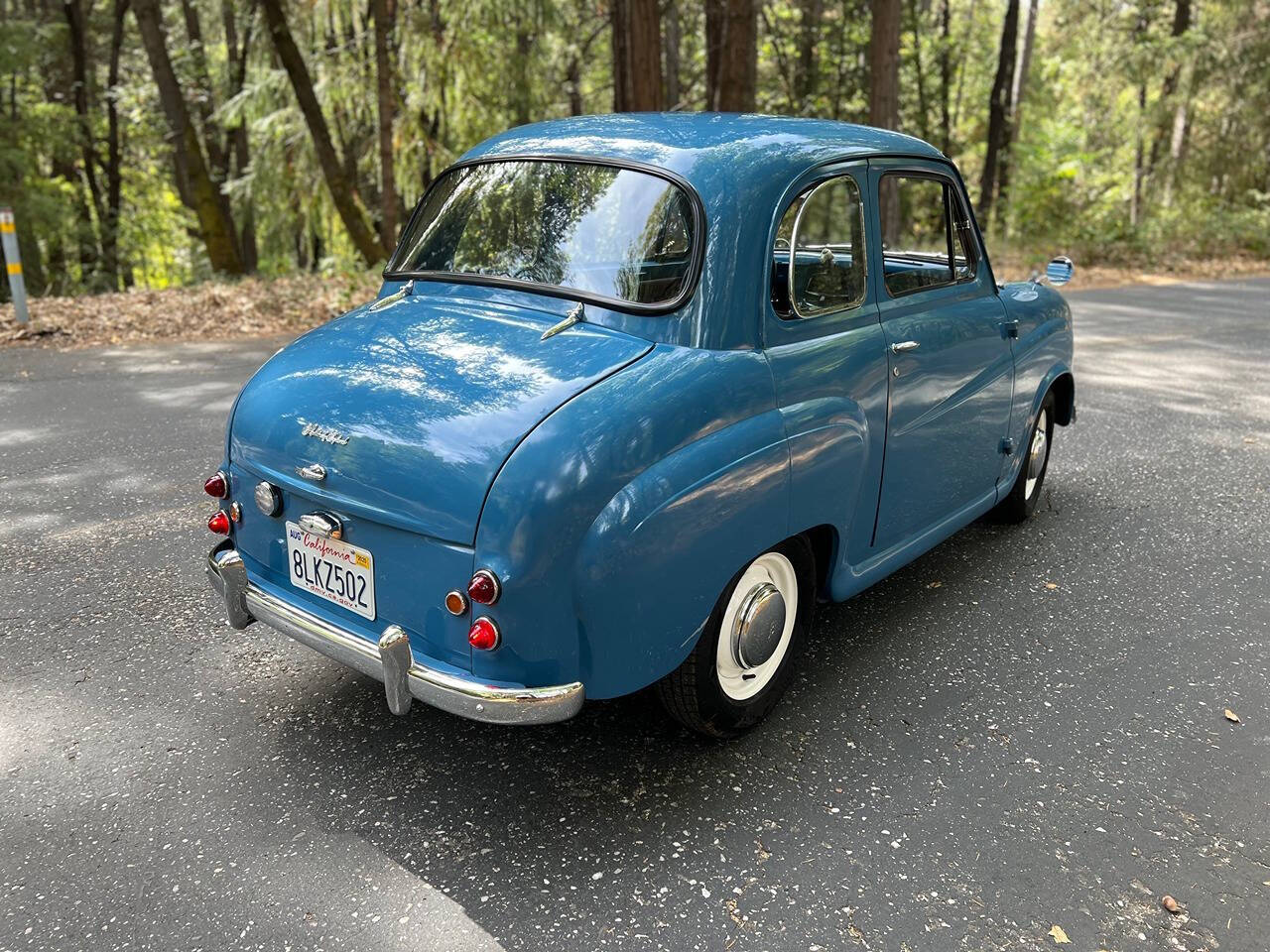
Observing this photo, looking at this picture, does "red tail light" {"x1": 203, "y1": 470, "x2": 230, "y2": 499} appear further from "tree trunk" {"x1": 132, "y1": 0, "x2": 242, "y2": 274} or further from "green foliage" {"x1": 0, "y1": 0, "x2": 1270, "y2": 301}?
"tree trunk" {"x1": 132, "y1": 0, "x2": 242, "y2": 274}

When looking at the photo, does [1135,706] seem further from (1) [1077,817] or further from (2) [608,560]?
(2) [608,560]

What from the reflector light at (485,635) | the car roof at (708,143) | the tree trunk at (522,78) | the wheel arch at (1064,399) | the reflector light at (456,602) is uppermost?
the tree trunk at (522,78)

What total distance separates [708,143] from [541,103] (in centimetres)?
1358

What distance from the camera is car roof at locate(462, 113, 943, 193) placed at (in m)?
3.23

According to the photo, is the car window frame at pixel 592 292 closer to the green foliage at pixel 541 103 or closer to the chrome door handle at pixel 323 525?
the chrome door handle at pixel 323 525

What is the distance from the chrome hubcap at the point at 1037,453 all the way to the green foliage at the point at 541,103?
1100 cm

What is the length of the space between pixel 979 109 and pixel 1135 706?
28715 millimetres

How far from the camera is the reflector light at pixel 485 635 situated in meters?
2.54

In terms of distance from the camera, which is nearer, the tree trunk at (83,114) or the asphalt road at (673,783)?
the asphalt road at (673,783)

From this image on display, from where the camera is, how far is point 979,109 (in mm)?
28547

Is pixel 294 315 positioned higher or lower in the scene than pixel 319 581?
lower

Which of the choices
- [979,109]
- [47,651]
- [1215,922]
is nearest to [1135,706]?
[1215,922]

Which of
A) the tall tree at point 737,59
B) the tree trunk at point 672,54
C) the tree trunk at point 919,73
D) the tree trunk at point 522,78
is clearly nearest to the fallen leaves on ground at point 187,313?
the tree trunk at point 522,78

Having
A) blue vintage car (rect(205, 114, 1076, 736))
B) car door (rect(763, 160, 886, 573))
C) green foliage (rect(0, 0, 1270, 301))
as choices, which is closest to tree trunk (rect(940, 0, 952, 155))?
green foliage (rect(0, 0, 1270, 301))
